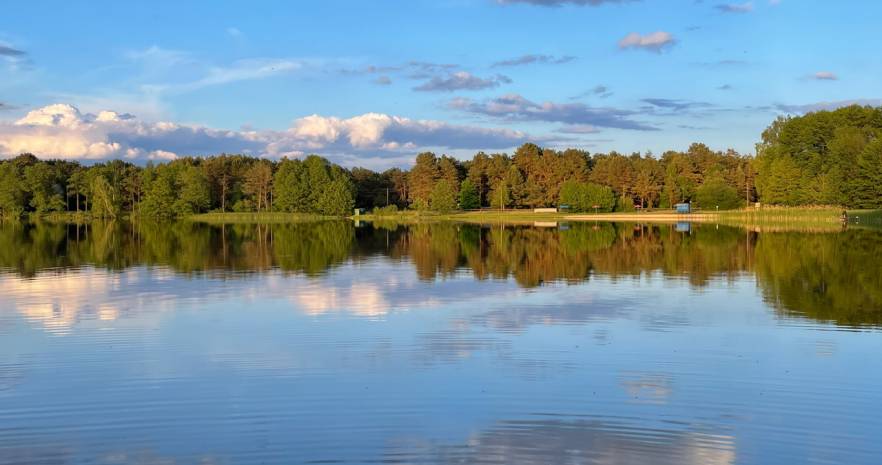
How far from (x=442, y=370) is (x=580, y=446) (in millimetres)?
4049

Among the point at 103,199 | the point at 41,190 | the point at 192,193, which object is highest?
the point at 41,190

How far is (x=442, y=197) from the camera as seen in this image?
420ft

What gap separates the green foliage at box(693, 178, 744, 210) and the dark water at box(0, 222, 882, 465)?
317ft

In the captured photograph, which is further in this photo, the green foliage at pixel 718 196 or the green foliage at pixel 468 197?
the green foliage at pixel 468 197

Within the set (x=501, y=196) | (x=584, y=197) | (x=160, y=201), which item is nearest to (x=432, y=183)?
(x=501, y=196)

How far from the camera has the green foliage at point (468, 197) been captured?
138250 mm

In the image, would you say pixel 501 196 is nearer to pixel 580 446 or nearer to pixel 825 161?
pixel 825 161

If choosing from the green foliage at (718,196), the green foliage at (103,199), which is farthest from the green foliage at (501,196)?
the green foliage at (103,199)

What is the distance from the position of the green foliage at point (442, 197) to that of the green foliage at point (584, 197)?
19.0 meters

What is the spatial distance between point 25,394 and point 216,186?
438 feet

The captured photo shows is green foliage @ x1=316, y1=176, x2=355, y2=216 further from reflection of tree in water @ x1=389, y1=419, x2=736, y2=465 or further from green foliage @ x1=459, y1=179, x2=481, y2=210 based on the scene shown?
reflection of tree in water @ x1=389, y1=419, x2=736, y2=465

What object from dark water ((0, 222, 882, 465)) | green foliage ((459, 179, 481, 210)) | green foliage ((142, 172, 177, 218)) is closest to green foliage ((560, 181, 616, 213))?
green foliage ((459, 179, 481, 210))

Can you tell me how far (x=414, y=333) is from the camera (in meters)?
16.1

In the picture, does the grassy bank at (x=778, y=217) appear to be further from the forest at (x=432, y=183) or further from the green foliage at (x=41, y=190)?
the green foliage at (x=41, y=190)
